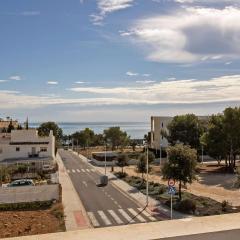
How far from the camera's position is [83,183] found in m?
52.3

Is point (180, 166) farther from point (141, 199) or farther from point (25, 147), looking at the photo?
point (25, 147)

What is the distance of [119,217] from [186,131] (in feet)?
160

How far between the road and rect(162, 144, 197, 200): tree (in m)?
4.28

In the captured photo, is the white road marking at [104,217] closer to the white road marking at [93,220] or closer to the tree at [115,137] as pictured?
the white road marking at [93,220]

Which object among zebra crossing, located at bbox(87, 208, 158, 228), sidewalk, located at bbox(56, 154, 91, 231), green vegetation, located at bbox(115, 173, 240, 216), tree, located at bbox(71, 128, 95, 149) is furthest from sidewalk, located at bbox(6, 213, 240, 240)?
tree, located at bbox(71, 128, 95, 149)

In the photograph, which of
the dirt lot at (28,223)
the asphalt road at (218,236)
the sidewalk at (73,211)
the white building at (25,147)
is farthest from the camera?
the white building at (25,147)

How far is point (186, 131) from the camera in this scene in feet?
258

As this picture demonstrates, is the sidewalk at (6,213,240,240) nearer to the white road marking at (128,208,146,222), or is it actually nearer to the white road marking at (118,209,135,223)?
the white road marking at (118,209,135,223)

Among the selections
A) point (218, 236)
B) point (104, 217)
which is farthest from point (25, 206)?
point (218, 236)

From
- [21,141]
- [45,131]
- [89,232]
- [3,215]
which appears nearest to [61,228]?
[3,215]

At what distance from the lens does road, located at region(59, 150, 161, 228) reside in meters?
30.9

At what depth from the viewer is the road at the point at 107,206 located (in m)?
30.9

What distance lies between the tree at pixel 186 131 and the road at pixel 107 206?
86.6 ft

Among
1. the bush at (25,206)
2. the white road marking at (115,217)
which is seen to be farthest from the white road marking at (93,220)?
the bush at (25,206)
